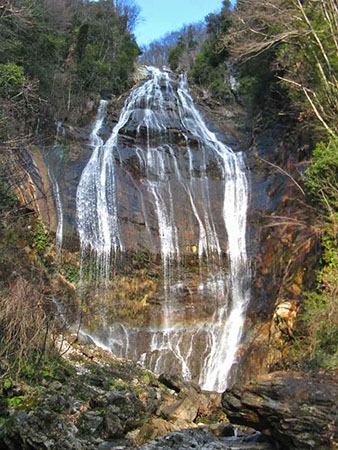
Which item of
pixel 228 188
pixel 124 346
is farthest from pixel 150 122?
pixel 124 346

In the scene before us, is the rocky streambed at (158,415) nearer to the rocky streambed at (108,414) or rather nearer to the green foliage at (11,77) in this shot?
the rocky streambed at (108,414)

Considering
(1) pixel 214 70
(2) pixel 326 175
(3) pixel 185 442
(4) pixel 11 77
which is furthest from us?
(1) pixel 214 70

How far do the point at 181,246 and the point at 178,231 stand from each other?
0.62 meters

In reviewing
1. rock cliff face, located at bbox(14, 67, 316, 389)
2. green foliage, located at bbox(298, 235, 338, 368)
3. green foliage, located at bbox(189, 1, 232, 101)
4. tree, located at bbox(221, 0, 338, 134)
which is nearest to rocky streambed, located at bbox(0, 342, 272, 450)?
green foliage, located at bbox(298, 235, 338, 368)

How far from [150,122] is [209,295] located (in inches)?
366

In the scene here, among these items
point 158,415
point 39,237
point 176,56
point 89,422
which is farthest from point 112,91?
point 89,422

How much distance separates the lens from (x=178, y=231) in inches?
606

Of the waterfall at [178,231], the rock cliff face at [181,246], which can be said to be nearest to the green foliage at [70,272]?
the rock cliff face at [181,246]

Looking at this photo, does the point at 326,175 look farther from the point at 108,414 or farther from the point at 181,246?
the point at 108,414

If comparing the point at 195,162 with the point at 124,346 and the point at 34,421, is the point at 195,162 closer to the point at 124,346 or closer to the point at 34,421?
the point at 124,346

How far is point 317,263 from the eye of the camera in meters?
11.2

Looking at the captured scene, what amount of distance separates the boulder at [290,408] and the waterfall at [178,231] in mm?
5707

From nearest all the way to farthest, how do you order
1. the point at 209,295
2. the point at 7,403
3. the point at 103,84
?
the point at 7,403, the point at 209,295, the point at 103,84

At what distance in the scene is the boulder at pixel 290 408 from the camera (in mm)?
5477
